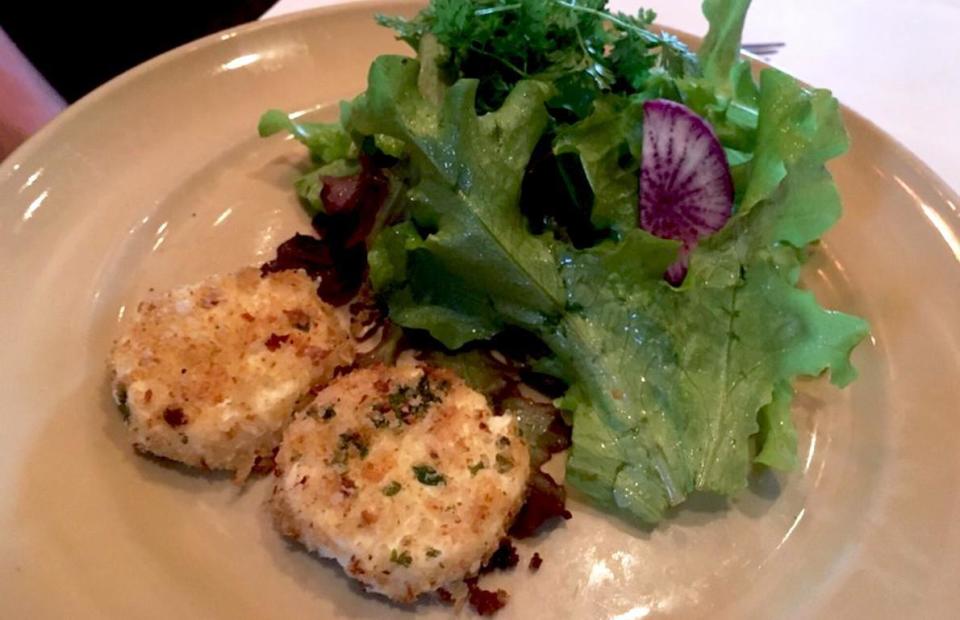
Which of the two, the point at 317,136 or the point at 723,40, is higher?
the point at 723,40

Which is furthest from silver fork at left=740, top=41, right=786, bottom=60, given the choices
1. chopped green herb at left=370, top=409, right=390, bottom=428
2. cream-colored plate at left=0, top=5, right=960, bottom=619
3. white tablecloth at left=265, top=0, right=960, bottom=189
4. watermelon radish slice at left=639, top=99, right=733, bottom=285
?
chopped green herb at left=370, top=409, right=390, bottom=428

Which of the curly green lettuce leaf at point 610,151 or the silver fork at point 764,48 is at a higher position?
the curly green lettuce leaf at point 610,151

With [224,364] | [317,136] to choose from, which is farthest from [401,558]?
[317,136]

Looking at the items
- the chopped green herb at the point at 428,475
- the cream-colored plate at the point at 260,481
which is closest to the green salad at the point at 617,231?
the cream-colored plate at the point at 260,481

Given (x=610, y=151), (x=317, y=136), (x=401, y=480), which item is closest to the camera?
(x=401, y=480)

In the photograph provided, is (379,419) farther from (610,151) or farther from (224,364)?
(610,151)

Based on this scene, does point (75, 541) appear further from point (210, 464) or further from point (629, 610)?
point (629, 610)

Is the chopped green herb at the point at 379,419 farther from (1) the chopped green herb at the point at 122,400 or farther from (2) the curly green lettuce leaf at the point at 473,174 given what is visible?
(1) the chopped green herb at the point at 122,400

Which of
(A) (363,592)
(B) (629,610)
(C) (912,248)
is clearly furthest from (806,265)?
(A) (363,592)
